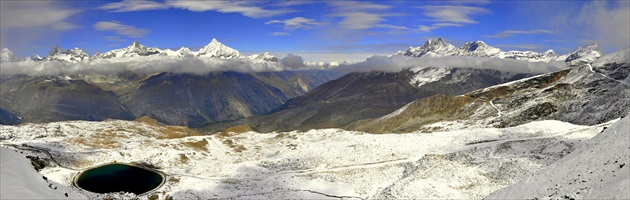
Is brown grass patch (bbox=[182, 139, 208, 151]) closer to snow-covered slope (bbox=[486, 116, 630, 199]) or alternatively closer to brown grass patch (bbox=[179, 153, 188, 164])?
brown grass patch (bbox=[179, 153, 188, 164])

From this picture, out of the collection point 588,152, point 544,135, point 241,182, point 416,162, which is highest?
point 588,152

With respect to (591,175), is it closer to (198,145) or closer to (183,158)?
(183,158)

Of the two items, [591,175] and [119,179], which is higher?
[591,175]

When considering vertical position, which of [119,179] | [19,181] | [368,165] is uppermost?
[19,181]

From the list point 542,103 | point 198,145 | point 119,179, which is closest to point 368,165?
point 119,179

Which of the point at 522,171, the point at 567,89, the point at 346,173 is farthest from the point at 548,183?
the point at 567,89

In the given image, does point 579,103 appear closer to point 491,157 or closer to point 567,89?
point 567,89

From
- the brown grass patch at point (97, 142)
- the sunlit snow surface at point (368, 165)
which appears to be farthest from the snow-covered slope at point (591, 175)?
the brown grass patch at point (97, 142)
